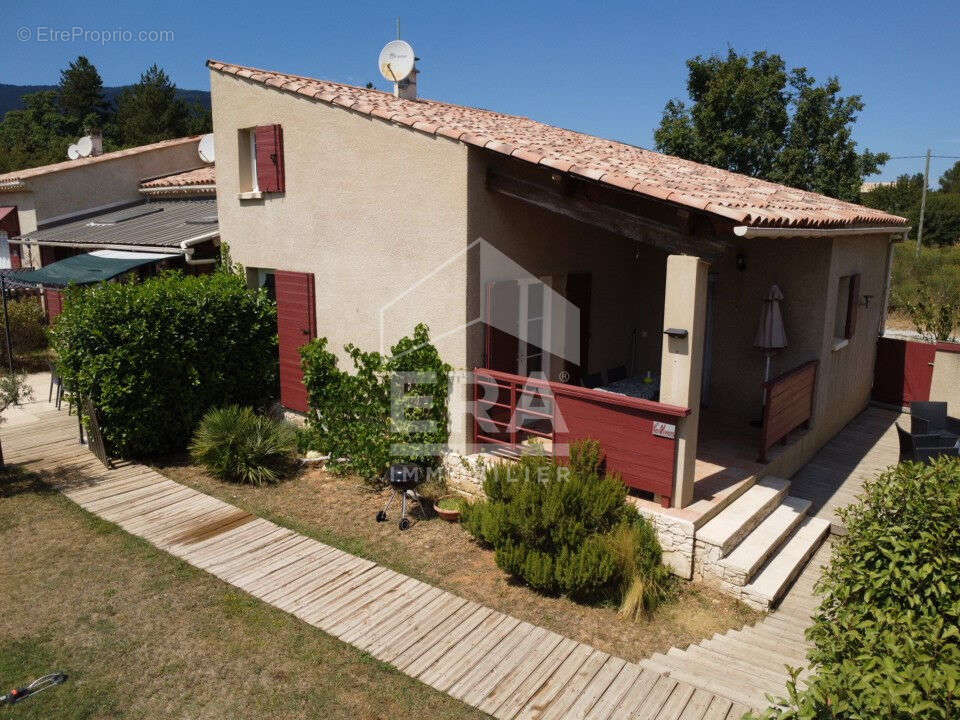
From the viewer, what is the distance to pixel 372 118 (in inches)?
396

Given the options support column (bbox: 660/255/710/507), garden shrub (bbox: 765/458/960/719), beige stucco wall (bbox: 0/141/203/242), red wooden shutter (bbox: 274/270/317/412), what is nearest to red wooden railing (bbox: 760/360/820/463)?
support column (bbox: 660/255/710/507)

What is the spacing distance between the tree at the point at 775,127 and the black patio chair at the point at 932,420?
28713mm

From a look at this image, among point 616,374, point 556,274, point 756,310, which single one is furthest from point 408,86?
point 756,310

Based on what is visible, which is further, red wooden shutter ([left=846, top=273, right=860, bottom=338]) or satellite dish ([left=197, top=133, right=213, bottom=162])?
satellite dish ([left=197, top=133, right=213, bottom=162])

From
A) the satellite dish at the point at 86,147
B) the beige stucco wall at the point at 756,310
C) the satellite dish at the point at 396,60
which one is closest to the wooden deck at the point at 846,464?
the beige stucco wall at the point at 756,310

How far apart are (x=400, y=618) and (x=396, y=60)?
10559mm

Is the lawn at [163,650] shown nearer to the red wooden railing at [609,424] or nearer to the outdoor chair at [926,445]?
the red wooden railing at [609,424]

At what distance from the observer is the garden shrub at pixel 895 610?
3.40m

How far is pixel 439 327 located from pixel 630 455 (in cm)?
333

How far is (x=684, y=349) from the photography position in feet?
25.6

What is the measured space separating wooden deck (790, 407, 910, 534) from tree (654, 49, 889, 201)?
25608 millimetres

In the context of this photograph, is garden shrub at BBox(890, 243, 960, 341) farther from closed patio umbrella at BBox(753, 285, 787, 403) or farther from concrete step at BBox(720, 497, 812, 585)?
concrete step at BBox(720, 497, 812, 585)

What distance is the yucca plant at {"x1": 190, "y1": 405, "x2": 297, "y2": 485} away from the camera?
10844mm

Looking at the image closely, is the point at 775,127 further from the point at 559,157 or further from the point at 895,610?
the point at 895,610
